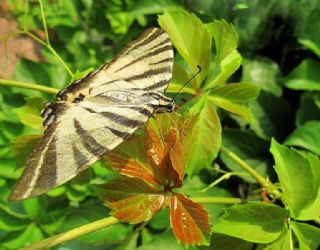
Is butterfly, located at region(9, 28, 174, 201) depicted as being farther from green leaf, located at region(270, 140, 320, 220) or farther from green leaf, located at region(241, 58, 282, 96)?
green leaf, located at region(241, 58, 282, 96)

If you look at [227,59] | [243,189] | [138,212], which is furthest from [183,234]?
[243,189]

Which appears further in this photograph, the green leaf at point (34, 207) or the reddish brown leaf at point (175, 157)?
the green leaf at point (34, 207)

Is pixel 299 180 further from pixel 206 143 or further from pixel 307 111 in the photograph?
pixel 307 111

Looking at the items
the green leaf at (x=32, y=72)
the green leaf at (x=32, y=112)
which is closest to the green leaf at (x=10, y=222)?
the green leaf at (x=32, y=72)

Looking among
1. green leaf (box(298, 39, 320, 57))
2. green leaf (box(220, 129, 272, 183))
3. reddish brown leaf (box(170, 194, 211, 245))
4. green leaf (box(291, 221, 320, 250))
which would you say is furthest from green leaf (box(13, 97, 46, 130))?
green leaf (box(298, 39, 320, 57))

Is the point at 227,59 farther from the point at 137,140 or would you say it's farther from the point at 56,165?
the point at 56,165

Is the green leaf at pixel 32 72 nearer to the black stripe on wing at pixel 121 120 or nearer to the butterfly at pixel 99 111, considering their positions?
the butterfly at pixel 99 111
